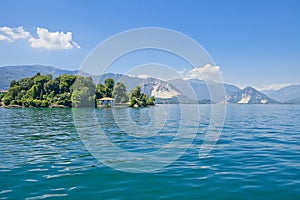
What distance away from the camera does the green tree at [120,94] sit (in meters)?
146

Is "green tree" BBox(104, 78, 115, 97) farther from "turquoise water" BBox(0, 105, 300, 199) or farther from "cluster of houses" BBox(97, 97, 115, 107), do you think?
"turquoise water" BBox(0, 105, 300, 199)

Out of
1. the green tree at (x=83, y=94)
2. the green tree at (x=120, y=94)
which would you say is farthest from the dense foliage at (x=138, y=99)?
the green tree at (x=83, y=94)

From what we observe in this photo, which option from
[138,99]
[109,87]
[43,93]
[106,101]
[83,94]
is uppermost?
[109,87]

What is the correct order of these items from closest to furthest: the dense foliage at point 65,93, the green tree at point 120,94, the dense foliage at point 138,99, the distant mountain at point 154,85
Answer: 1. the distant mountain at point 154,85
2. the dense foliage at point 65,93
3. the dense foliage at point 138,99
4. the green tree at point 120,94

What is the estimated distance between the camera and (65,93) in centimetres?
13750

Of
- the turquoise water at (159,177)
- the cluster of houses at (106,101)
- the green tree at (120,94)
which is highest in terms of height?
the green tree at (120,94)

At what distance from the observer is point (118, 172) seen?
11406mm

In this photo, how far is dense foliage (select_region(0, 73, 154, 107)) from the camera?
5128 inches

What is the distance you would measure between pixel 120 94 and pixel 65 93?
30.7 metres

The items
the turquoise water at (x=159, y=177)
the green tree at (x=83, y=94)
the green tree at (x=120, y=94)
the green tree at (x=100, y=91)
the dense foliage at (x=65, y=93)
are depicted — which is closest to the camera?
the turquoise water at (x=159, y=177)

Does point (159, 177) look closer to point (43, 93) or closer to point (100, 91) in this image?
point (100, 91)

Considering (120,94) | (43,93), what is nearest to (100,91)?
(120,94)

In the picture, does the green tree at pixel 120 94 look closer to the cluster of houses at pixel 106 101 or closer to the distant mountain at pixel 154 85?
the cluster of houses at pixel 106 101

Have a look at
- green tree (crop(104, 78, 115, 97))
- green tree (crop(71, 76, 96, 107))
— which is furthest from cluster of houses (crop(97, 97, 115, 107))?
green tree (crop(71, 76, 96, 107))
